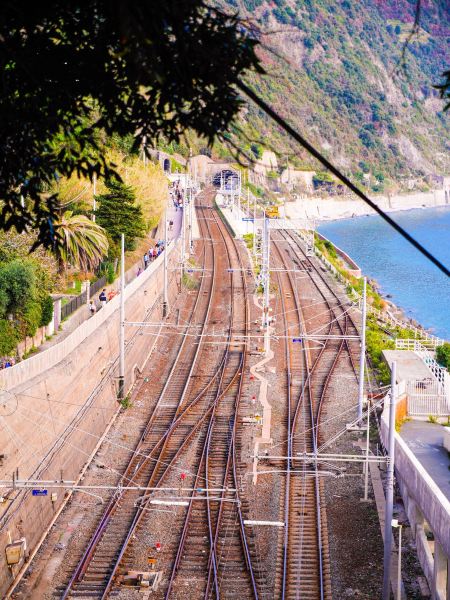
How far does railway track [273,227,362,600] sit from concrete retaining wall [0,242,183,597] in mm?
4269

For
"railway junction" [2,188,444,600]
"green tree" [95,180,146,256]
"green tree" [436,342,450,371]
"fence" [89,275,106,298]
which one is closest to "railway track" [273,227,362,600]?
"railway junction" [2,188,444,600]

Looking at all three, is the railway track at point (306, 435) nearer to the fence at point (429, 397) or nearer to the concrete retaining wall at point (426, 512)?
the concrete retaining wall at point (426, 512)

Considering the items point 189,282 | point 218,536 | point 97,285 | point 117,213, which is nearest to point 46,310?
point 97,285

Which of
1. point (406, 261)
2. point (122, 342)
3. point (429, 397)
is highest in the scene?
point (122, 342)

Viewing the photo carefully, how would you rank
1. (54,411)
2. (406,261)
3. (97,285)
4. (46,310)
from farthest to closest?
(406,261) < (97,285) < (46,310) < (54,411)

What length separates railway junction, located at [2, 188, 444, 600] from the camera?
14.4m

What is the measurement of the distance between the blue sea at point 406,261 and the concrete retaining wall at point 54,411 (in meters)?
30.1

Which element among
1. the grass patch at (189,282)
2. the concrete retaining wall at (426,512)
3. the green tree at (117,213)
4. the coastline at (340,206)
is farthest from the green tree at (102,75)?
the coastline at (340,206)

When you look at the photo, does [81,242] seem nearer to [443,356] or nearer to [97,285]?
[97,285]

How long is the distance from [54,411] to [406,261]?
7168 centimetres

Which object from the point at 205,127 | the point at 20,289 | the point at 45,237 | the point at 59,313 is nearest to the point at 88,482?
the point at 20,289

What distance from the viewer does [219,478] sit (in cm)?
1894

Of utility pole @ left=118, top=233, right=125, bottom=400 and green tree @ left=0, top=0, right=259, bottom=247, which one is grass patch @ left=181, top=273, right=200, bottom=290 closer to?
utility pole @ left=118, top=233, right=125, bottom=400

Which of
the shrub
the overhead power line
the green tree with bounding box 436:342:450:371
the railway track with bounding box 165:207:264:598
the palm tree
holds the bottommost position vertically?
the railway track with bounding box 165:207:264:598
